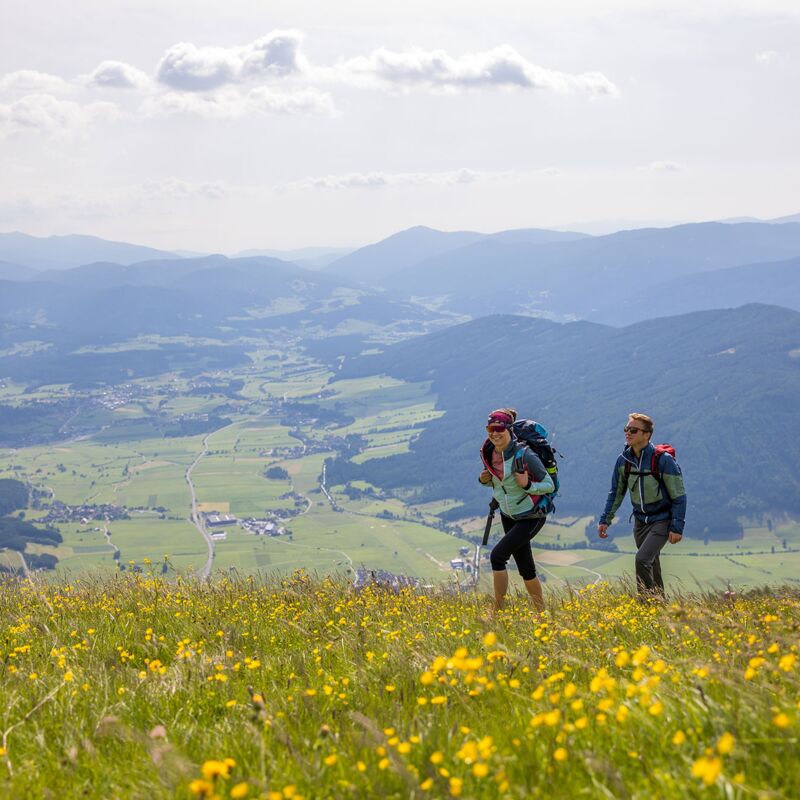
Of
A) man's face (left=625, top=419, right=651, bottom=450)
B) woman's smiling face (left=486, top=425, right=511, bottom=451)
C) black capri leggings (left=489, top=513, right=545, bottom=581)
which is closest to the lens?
woman's smiling face (left=486, top=425, right=511, bottom=451)

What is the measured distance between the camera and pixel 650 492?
10977 millimetres

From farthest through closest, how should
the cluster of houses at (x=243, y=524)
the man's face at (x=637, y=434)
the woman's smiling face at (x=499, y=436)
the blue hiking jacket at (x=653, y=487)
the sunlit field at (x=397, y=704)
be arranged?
1. the cluster of houses at (x=243, y=524)
2. the blue hiking jacket at (x=653, y=487)
3. the man's face at (x=637, y=434)
4. the woman's smiling face at (x=499, y=436)
5. the sunlit field at (x=397, y=704)

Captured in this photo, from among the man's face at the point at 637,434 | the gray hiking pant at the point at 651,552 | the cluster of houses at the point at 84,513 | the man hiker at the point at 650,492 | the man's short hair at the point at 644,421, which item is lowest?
the cluster of houses at the point at 84,513

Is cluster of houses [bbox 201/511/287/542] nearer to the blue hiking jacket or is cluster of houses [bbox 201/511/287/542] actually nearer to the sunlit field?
the blue hiking jacket

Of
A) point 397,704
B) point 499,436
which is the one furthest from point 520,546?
point 397,704

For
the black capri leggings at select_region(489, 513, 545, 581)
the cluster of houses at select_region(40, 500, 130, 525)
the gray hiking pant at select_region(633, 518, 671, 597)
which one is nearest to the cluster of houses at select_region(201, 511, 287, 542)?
the cluster of houses at select_region(40, 500, 130, 525)

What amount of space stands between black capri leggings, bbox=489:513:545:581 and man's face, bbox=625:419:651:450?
6.49 ft

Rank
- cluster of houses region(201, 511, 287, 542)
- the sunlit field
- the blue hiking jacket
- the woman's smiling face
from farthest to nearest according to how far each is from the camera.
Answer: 1. cluster of houses region(201, 511, 287, 542)
2. the blue hiking jacket
3. the woman's smiling face
4. the sunlit field

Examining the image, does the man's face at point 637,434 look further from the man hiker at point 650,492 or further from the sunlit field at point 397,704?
the sunlit field at point 397,704

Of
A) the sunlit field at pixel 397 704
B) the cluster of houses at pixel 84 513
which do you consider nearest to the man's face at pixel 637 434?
the sunlit field at pixel 397 704

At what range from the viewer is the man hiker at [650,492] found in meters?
10.7

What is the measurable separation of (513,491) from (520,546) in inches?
27.8

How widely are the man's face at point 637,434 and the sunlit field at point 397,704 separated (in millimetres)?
2953

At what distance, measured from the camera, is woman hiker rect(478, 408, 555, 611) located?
9.48 meters
